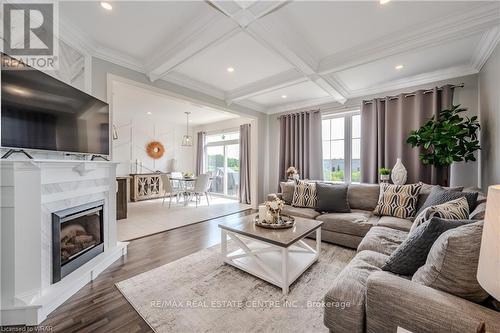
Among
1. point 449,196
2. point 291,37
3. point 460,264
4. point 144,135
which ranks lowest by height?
point 460,264

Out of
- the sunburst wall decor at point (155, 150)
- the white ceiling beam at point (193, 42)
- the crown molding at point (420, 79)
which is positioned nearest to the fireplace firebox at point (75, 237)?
the white ceiling beam at point (193, 42)

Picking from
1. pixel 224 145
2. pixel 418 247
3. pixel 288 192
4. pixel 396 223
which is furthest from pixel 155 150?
pixel 418 247

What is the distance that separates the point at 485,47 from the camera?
238 centimetres

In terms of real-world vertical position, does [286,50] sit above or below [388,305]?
above

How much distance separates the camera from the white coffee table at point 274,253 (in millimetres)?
1881

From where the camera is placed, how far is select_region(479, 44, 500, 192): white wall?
7.32 feet

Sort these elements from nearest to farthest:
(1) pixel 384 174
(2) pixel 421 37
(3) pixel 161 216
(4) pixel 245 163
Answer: (2) pixel 421 37
(1) pixel 384 174
(3) pixel 161 216
(4) pixel 245 163

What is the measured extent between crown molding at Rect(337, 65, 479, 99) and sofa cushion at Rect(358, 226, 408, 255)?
8.45ft

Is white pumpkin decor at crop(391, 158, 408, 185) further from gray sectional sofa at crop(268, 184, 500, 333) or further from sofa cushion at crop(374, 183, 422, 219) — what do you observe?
gray sectional sofa at crop(268, 184, 500, 333)

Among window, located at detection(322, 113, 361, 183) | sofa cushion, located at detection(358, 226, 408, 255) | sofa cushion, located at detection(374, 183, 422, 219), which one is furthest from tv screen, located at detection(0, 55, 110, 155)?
window, located at detection(322, 113, 361, 183)

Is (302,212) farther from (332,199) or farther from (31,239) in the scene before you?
(31,239)

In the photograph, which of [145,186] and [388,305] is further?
[145,186]

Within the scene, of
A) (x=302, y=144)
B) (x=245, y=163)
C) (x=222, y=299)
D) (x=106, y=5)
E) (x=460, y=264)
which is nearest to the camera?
(x=460, y=264)

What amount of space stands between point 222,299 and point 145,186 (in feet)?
18.0
